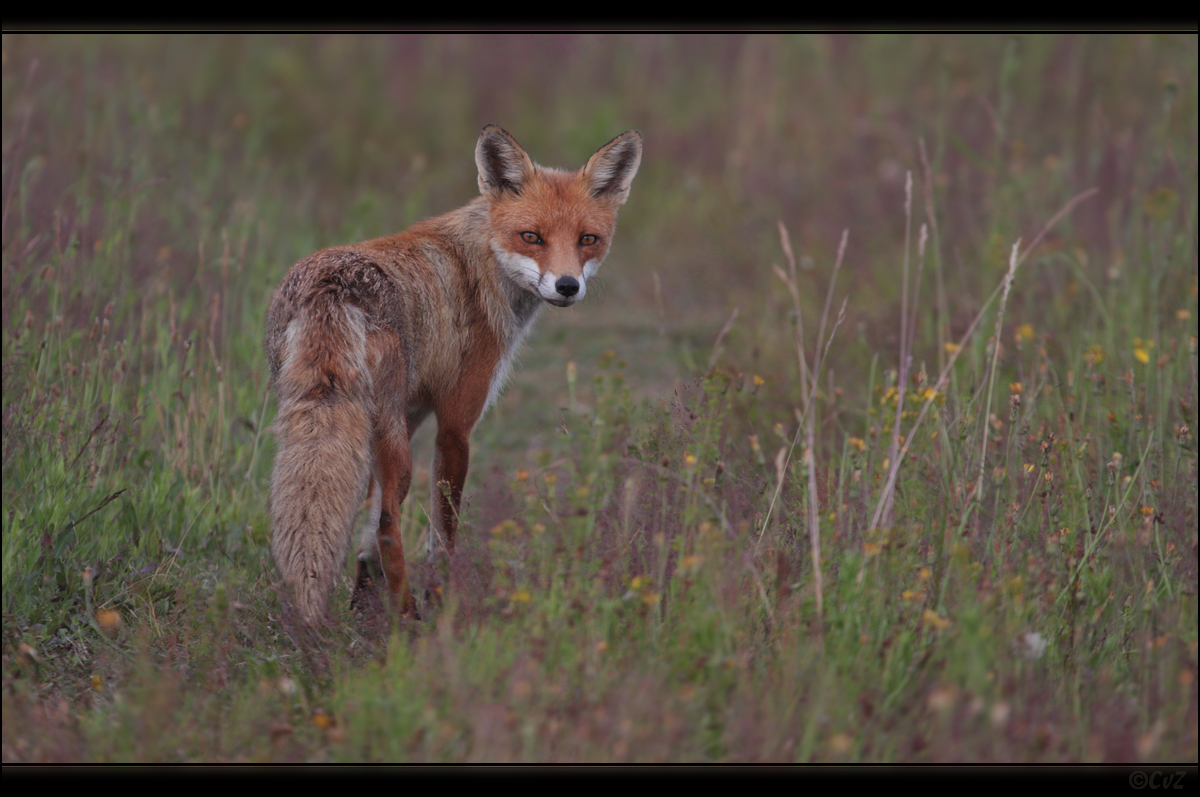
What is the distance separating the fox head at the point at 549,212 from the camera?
4.80 meters

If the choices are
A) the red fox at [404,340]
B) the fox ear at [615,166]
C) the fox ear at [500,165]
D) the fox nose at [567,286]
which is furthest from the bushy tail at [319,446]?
the fox ear at [615,166]

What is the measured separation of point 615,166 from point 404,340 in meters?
1.65

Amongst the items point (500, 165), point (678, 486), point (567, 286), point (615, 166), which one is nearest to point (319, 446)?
point (678, 486)

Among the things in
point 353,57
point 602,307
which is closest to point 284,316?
point 602,307

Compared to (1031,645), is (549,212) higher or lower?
higher

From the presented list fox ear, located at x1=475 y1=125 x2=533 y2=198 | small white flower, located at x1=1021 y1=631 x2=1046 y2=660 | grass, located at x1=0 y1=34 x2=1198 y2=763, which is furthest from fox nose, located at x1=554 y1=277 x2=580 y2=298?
small white flower, located at x1=1021 y1=631 x2=1046 y2=660

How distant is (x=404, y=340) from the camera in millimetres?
4395

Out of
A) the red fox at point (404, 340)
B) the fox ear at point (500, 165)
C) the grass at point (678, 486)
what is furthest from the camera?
the fox ear at point (500, 165)

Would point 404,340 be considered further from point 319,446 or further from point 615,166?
point 615,166

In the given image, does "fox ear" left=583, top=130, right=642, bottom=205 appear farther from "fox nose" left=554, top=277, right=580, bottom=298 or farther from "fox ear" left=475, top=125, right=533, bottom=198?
"fox nose" left=554, top=277, right=580, bottom=298

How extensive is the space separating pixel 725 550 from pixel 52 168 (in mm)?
6660

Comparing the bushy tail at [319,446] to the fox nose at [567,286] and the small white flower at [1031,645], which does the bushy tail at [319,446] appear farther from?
the small white flower at [1031,645]

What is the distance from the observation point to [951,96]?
11.2 m

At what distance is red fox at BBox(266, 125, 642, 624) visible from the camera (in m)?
3.62
